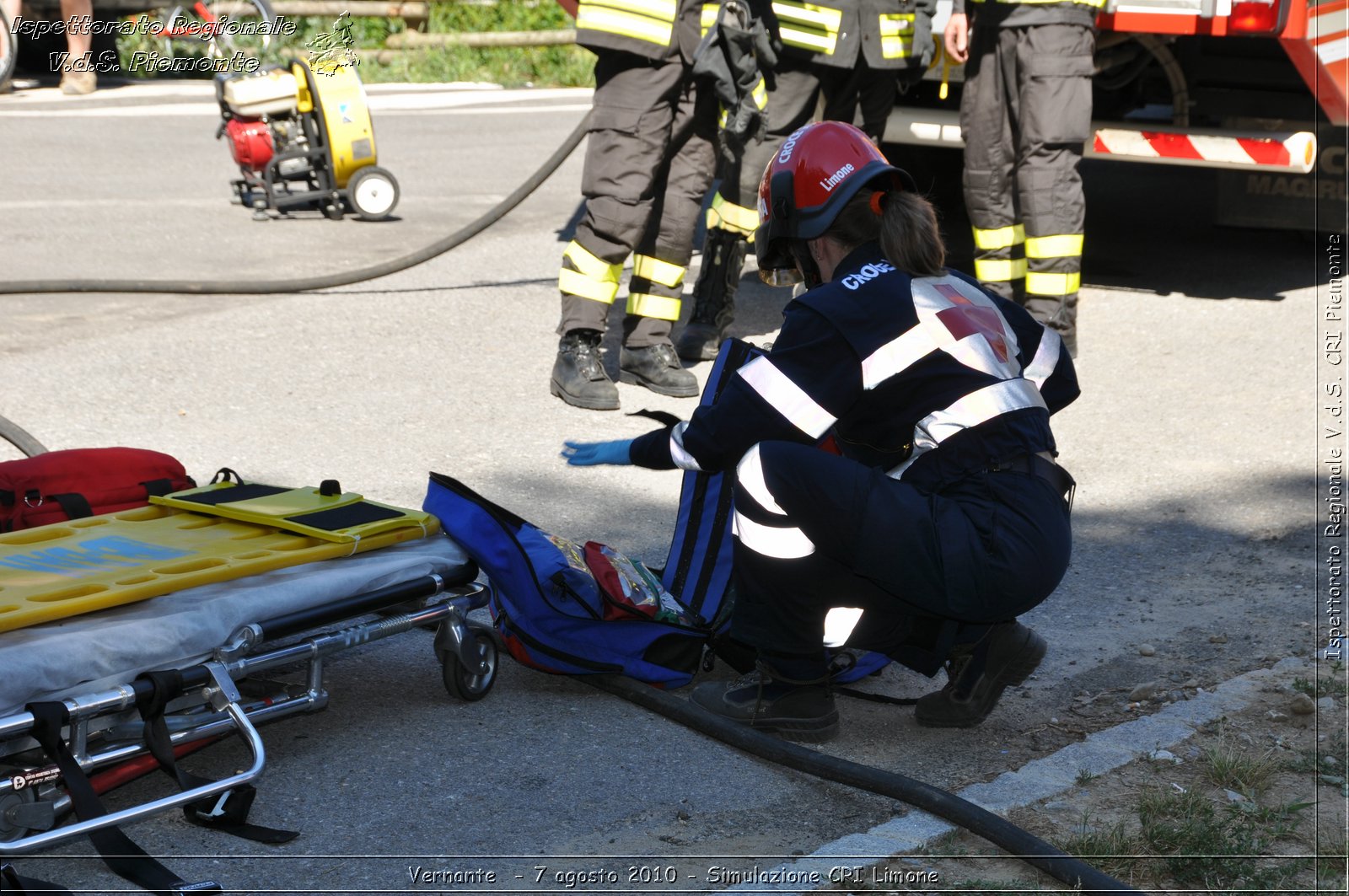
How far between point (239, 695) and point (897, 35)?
3927mm

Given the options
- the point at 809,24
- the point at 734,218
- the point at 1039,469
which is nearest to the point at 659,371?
the point at 734,218

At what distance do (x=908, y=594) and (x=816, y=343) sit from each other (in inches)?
20.4

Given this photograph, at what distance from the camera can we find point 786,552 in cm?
283

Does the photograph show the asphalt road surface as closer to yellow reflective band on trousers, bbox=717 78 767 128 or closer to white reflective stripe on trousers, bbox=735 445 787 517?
white reflective stripe on trousers, bbox=735 445 787 517

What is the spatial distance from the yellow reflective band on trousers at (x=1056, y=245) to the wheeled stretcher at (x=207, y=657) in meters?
3.41

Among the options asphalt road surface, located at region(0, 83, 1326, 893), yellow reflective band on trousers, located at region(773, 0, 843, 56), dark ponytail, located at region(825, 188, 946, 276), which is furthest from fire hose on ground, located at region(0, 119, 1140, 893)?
yellow reflective band on trousers, located at region(773, 0, 843, 56)

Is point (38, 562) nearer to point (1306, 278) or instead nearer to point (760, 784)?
point (760, 784)

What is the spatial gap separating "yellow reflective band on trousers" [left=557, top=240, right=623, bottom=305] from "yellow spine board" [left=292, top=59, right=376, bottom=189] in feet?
11.8

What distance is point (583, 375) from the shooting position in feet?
17.1

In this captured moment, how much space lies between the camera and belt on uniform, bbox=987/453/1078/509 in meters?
2.86

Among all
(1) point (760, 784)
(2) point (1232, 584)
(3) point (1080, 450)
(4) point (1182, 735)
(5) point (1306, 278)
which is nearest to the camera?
(1) point (760, 784)

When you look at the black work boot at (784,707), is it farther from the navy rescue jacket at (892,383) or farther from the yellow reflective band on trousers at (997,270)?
the yellow reflective band on trousers at (997,270)

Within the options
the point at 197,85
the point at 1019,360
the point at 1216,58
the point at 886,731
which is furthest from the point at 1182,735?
the point at 197,85

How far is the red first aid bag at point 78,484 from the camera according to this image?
320cm
